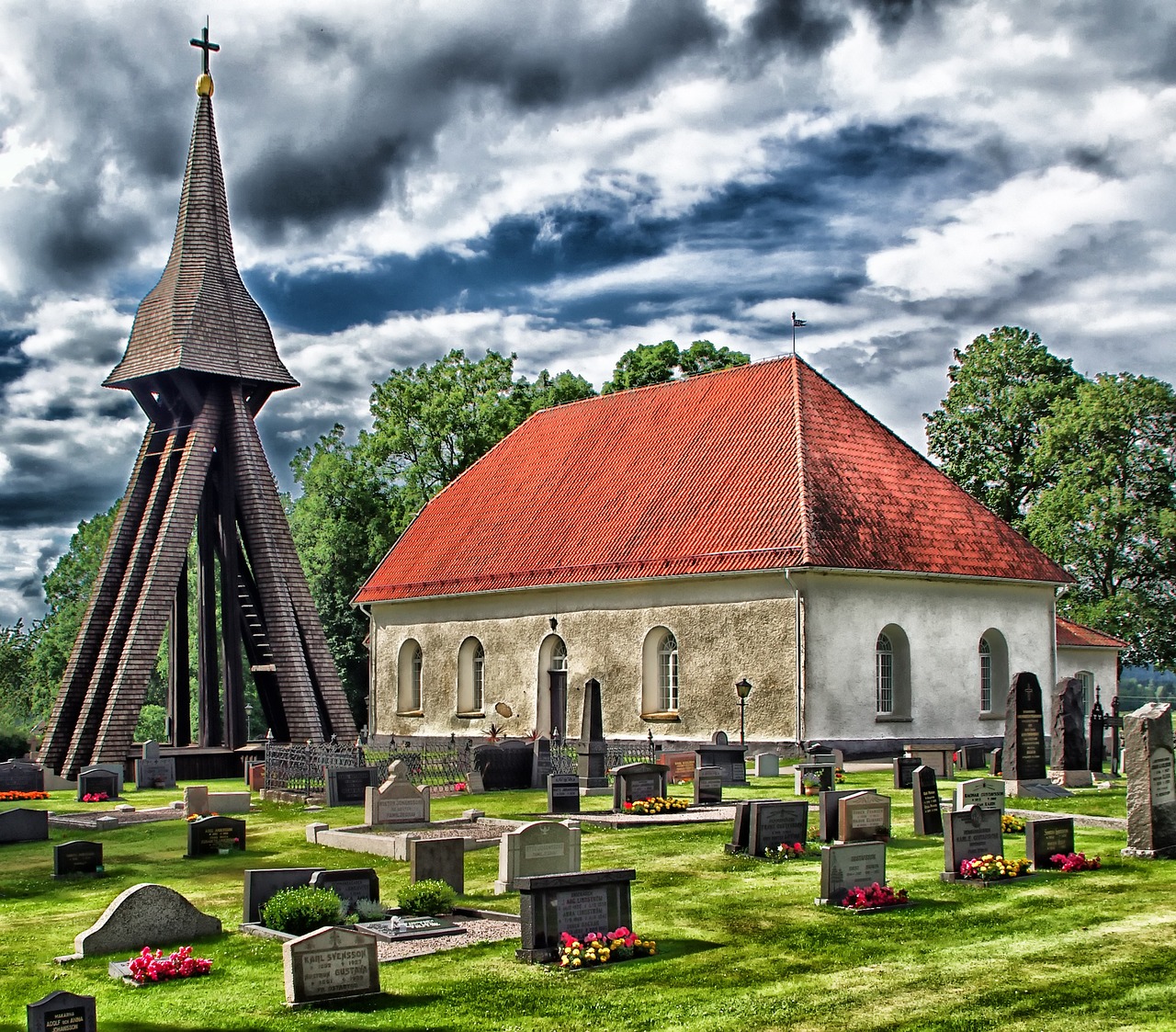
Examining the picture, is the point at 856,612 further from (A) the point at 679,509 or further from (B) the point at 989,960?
(B) the point at 989,960

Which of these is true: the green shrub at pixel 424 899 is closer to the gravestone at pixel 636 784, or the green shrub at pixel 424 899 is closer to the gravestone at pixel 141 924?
the gravestone at pixel 141 924

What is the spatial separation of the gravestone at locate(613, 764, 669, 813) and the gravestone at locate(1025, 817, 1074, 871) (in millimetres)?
7323

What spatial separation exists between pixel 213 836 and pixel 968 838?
9563mm

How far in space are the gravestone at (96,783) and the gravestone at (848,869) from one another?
18.2 meters

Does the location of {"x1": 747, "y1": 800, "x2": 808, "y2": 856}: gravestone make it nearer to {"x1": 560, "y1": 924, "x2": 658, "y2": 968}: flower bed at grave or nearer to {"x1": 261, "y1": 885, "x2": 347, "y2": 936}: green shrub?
{"x1": 560, "y1": 924, "x2": 658, "y2": 968}: flower bed at grave

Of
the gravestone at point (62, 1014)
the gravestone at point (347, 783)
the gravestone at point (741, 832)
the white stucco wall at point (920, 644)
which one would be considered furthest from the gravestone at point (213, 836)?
the white stucco wall at point (920, 644)

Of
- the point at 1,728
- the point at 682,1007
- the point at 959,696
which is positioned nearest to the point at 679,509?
the point at 959,696

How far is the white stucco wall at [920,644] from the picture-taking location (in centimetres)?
3050

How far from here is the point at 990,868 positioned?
1430 centimetres

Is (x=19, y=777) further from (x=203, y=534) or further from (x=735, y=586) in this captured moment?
(x=735, y=586)

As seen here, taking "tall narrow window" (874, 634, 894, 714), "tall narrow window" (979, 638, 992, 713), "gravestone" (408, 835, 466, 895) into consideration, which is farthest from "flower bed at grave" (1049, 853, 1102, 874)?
"tall narrow window" (979, 638, 992, 713)

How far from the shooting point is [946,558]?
32969 mm

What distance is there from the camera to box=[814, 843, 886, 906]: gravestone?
1316 cm

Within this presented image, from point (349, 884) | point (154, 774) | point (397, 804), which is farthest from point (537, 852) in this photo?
point (154, 774)
